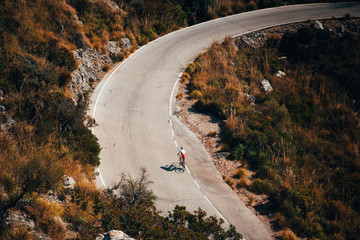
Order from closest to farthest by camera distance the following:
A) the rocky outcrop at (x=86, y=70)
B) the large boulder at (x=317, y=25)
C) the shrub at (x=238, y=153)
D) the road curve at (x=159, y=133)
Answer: the road curve at (x=159, y=133)
the shrub at (x=238, y=153)
the rocky outcrop at (x=86, y=70)
the large boulder at (x=317, y=25)

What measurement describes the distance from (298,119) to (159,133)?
10298 millimetres

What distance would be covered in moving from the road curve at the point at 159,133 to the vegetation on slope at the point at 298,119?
1.67 meters

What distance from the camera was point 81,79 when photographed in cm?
1961

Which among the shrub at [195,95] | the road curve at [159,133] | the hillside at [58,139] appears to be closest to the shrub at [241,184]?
the road curve at [159,133]

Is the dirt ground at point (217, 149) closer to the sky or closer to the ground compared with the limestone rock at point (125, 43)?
closer to the ground

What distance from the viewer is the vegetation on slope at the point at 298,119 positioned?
12938 millimetres

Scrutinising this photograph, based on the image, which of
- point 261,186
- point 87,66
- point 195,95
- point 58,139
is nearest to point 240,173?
point 261,186

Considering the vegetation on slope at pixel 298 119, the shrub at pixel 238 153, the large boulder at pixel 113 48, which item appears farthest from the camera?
the large boulder at pixel 113 48

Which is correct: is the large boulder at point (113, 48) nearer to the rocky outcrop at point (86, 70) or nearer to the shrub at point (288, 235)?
the rocky outcrop at point (86, 70)

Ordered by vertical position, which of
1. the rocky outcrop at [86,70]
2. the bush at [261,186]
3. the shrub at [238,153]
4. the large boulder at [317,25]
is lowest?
the bush at [261,186]

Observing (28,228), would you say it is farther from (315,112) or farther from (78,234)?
(315,112)

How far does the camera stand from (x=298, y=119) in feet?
64.6

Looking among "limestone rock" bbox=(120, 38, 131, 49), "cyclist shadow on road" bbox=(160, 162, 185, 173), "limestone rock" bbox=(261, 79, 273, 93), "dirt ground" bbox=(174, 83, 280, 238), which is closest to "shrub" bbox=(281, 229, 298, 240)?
"dirt ground" bbox=(174, 83, 280, 238)

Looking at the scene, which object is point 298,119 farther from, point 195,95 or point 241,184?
point 241,184
